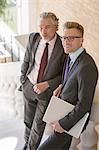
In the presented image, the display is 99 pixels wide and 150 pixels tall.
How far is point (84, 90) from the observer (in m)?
2.23

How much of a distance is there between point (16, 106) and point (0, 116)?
369 millimetres

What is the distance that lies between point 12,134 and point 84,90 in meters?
1.57

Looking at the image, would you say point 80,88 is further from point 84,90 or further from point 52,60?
point 52,60

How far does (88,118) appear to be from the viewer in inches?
94.7

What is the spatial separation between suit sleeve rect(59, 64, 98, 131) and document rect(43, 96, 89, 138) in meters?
0.04

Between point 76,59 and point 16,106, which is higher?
point 76,59

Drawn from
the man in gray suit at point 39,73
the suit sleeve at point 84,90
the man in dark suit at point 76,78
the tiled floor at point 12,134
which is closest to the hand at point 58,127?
the man in dark suit at point 76,78

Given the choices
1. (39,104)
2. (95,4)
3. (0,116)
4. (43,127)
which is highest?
(95,4)

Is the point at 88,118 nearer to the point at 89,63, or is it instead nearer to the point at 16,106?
the point at 89,63

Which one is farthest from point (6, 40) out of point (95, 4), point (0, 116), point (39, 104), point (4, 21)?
point (39, 104)

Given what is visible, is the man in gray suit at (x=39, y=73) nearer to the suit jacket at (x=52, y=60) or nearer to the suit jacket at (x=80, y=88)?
the suit jacket at (x=52, y=60)

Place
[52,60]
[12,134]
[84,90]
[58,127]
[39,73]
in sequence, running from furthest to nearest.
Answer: [12,134], [39,73], [52,60], [58,127], [84,90]

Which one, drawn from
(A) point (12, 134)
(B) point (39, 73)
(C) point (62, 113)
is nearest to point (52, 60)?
(B) point (39, 73)

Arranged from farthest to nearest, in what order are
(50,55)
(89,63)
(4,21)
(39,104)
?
(4,21) < (39,104) < (50,55) < (89,63)
